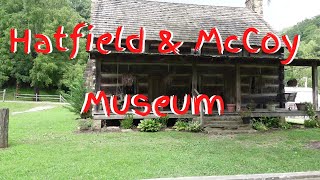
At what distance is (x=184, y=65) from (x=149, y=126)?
4.13m

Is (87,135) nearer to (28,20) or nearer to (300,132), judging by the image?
(300,132)

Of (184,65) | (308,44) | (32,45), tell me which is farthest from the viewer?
(308,44)

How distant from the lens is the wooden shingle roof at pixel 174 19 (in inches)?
626

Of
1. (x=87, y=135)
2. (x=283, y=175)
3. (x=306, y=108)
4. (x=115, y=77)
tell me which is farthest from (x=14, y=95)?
(x=283, y=175)

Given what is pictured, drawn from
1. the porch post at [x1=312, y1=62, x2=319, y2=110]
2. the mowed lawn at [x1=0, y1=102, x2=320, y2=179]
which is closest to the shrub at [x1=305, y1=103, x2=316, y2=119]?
the porch post at [x1=312, y1=62, x2=319, y2=110]

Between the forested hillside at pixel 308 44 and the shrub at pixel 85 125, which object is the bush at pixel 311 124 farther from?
the forested hillside at pixel 308 44

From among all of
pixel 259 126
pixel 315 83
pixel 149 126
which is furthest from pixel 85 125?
pixel 315 83

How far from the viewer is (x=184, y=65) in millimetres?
15648

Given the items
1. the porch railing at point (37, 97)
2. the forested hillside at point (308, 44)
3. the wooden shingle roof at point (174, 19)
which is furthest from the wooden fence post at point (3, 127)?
the forested hillside at point (308, 44)

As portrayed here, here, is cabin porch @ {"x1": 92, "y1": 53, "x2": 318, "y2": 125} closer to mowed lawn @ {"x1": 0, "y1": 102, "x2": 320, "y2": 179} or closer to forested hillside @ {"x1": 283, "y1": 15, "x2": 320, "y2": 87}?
mowed lawn @ {"x1": 0, "y1": 102, "x2": 320, "y2": 179}

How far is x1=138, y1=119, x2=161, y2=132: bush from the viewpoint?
12930mm

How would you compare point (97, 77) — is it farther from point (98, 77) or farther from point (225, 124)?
point (225, 124)

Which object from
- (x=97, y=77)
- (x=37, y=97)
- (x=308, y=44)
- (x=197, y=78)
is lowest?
(x=37, y=97)

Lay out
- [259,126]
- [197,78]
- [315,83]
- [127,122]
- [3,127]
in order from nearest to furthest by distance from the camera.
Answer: [3,127] → [127,122] → [259,126] → [315,83] → [197,78]
